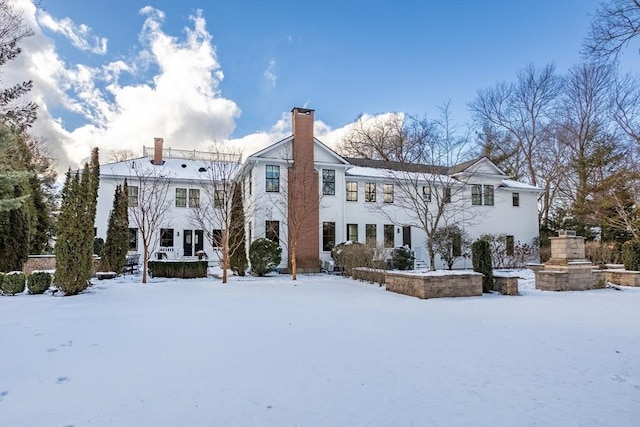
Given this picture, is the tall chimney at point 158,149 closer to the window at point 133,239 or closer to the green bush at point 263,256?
the window at point 133,239

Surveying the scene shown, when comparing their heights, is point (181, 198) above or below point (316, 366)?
above

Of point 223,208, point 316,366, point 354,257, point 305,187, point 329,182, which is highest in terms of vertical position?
point 329,182

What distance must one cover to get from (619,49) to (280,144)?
15.6 metres

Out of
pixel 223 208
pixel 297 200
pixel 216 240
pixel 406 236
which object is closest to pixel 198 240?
pixel 216 240

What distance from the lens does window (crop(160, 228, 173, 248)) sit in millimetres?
23500

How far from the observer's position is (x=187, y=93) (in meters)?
16.2

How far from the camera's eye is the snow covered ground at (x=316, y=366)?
3391mm

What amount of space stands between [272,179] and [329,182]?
3.13 m

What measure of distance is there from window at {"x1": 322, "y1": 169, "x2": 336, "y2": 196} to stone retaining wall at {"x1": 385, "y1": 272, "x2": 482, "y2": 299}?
9986 mm

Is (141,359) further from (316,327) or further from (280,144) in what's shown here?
(280,144)

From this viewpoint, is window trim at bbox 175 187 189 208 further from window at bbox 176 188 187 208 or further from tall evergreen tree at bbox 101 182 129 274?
tall evergreen tree at bbox 101 182 129 274

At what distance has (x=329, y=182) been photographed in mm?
21125

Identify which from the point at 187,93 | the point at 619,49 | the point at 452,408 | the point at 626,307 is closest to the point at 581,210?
the point at 626,307

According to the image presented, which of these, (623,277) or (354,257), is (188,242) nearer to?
(354,257)
